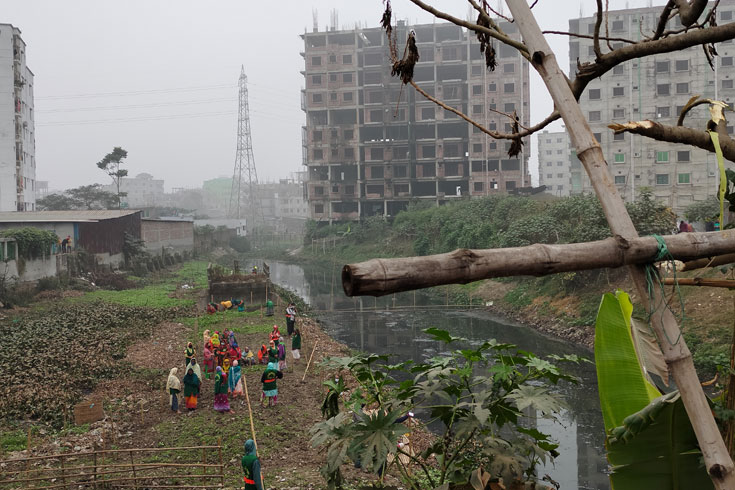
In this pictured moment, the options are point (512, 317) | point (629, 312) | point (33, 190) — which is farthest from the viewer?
point (33, 190)

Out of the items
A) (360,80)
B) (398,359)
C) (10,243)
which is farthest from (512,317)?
(360,80)

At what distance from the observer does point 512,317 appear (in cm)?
2439

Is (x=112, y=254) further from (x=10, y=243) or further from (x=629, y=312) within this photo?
(x=629, y=312)

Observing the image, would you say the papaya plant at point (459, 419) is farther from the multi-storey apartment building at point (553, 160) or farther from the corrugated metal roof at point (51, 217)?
the multi-storey apartment building at point (553, 160)

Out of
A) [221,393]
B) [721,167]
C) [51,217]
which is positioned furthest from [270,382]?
[51,217]

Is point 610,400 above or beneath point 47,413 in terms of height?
above

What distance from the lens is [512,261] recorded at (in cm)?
201

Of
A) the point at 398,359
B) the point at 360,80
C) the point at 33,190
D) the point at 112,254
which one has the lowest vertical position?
the point at 398,359

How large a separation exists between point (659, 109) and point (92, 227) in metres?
37.8

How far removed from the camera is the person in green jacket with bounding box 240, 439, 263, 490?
24.7ft

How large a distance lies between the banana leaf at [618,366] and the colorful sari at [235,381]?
1060 centimetres

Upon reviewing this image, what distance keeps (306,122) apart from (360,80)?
670cm

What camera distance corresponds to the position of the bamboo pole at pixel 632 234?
2211 millimetres

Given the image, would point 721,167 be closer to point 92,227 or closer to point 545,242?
point 545,242
